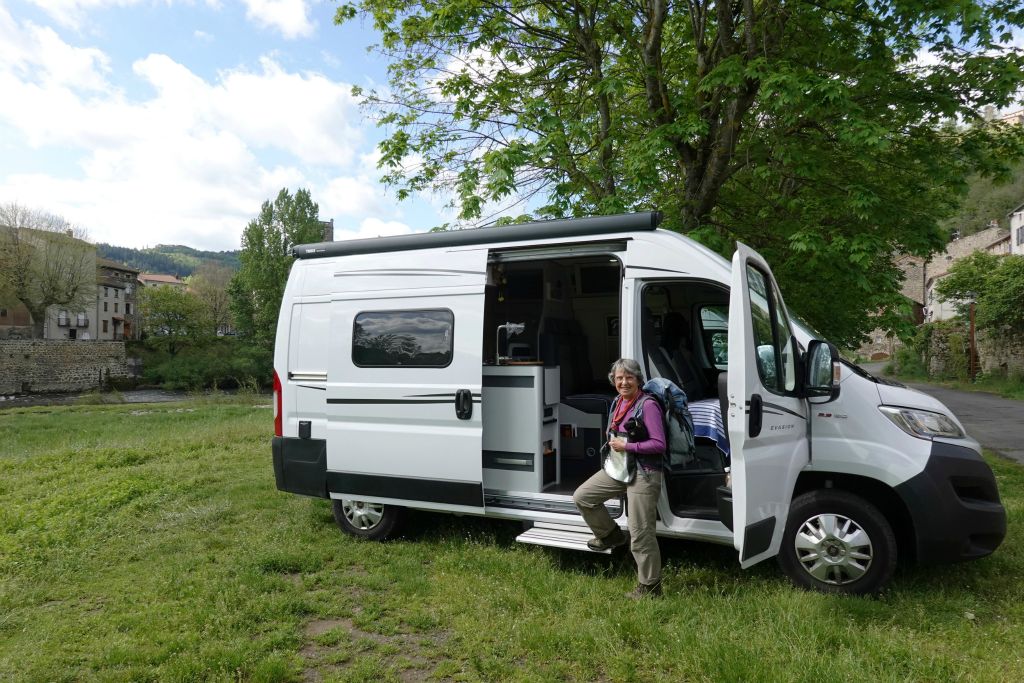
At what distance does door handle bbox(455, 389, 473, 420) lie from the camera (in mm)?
5539

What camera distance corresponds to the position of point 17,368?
52000 millimetres

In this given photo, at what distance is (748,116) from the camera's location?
9.84 meters

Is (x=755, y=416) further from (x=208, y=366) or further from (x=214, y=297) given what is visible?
(x=214, y=297)

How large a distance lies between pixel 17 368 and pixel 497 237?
5936 cm

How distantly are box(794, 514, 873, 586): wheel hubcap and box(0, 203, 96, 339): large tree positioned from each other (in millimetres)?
61636

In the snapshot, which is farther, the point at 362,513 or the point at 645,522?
the point at 362,513

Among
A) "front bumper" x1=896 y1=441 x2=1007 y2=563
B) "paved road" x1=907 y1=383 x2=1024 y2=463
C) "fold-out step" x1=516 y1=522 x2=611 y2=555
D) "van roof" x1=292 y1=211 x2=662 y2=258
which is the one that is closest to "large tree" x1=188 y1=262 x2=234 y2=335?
"paved road" x1=907 y1=383 x2=1024 y2=463

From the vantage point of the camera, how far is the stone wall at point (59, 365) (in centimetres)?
5184

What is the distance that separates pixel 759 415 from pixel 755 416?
0.14 ft

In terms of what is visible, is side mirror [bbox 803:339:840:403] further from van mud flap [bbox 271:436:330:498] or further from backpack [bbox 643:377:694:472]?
van mud flap [bbox 271:436:330:498]

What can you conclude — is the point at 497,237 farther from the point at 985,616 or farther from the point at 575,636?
the point at 985,616

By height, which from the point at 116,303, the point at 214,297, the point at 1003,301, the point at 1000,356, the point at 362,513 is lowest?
the point at 362,513

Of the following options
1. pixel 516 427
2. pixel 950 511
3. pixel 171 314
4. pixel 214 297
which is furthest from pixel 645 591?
pixel 214 297

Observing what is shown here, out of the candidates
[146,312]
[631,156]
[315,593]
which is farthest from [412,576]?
[146,312]
